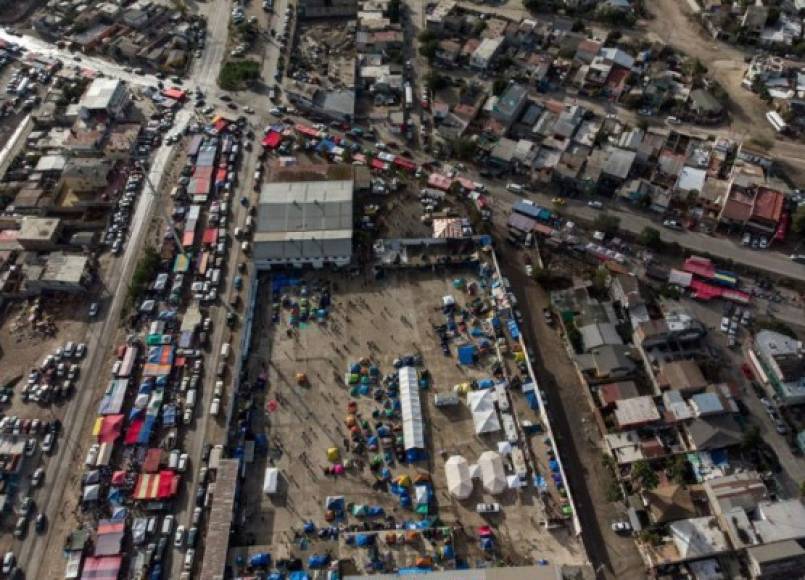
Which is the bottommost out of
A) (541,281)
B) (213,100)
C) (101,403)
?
(101,403)

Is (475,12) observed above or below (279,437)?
above

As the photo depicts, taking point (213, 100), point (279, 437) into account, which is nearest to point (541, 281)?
point (279, 437)

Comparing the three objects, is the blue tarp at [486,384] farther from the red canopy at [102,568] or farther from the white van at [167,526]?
the red canopy at [102,568]

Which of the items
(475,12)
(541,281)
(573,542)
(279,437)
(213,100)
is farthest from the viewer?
(475,12)

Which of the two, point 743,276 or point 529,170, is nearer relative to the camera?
point 743,276

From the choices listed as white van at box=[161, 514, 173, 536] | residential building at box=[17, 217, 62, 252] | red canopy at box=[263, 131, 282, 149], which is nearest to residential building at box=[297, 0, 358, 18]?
red canopy at box=[263, 131, 282, 149]

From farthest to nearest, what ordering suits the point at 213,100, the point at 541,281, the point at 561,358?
the point at 213,100 < the point at 541,281 < the point at 561,358

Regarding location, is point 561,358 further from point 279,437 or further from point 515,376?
point 279,437

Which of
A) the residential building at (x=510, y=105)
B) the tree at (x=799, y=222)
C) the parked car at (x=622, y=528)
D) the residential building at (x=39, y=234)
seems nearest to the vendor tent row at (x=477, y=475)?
the parked car at (x=622, y=528)
